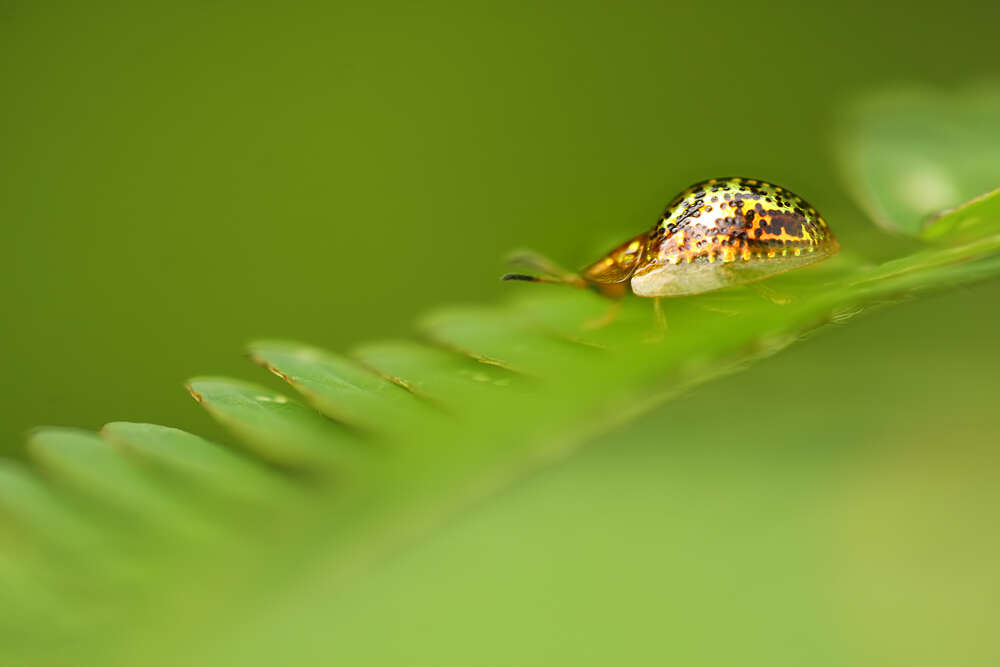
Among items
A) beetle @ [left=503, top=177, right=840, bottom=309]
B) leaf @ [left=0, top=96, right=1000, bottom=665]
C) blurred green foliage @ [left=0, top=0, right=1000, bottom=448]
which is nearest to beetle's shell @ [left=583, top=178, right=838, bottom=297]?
beetle @ [left=503, top=177, right=840, bottom=309]

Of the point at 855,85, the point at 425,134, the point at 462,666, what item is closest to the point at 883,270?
the point at 462,666

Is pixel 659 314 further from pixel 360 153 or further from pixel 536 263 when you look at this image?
pixel 360 153

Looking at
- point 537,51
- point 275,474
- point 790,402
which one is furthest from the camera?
point 537,51

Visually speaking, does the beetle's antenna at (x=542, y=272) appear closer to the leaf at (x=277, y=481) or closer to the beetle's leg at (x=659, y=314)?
the beetle's leg at (x=659, y=314)

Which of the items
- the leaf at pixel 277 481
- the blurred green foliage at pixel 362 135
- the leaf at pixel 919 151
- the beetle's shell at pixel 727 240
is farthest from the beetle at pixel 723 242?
the blurred green foliage at pixel 362 135

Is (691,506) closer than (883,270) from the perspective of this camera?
No

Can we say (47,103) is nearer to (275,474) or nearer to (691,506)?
(275,474)

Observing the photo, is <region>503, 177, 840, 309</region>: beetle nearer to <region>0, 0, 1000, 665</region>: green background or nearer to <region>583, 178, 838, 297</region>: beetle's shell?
<region>583, 178, 838, 297</region>: beetle's shell

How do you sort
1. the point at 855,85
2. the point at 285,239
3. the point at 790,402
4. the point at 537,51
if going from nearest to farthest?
1. the point at 790,402
2. the point at 855,85
3. the point at 285,239
4. the point at 537,51
